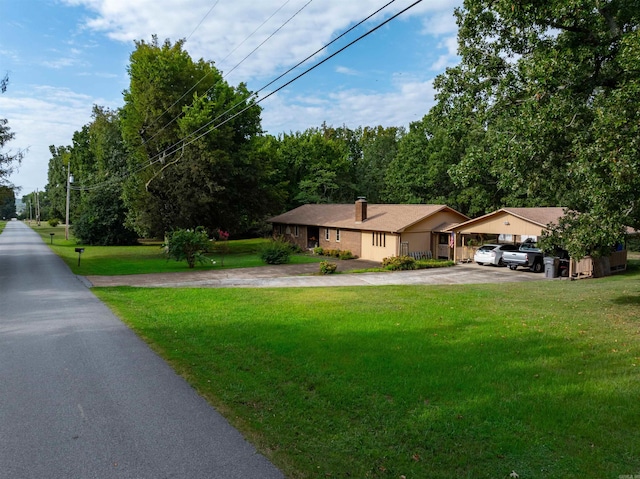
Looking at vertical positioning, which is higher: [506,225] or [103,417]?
[506,225]

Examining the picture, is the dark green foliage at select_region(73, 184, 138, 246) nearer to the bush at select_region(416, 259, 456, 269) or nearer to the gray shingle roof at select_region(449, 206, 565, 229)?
the bush at select_region(416, 259, 456, 269)

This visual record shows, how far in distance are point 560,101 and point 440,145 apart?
38057 mm

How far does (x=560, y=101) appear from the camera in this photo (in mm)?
10250

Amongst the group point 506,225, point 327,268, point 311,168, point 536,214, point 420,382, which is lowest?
point 420,382

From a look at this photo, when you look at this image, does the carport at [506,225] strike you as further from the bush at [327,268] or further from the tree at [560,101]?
the tree at [560,101]

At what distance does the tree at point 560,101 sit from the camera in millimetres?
8945

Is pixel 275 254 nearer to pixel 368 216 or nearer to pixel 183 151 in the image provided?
pixel 368 216

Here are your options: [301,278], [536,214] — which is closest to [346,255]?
[301,278]

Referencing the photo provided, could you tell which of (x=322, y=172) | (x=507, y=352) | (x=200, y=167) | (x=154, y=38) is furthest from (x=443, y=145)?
(x=507, y=352)

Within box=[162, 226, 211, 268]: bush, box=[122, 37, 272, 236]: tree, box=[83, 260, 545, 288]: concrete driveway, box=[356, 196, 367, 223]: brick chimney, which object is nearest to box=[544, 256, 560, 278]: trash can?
box=[83, 260, 545, 288]: concrete driveway

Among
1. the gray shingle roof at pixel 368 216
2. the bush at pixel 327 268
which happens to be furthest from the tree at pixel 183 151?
the bush at pixel 327 268

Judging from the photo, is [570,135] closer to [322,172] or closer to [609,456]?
[609,456]

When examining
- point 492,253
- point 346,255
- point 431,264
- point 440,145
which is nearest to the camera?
point 431,264

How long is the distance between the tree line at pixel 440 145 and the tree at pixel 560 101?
0.12 ft
